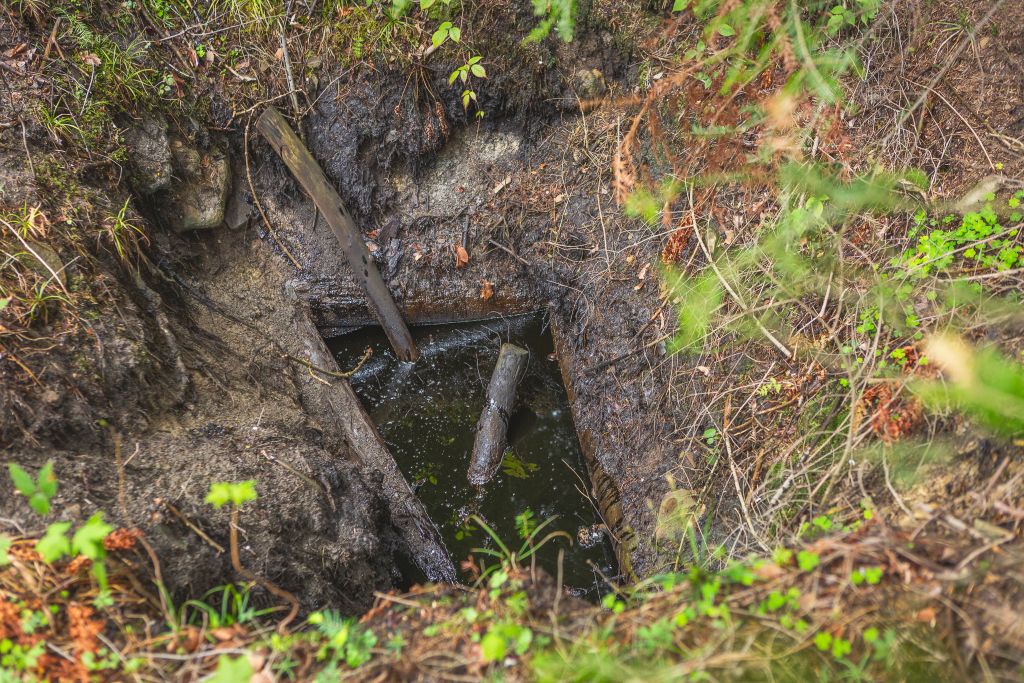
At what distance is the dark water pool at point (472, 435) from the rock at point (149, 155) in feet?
5.08

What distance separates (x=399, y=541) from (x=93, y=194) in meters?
2.57

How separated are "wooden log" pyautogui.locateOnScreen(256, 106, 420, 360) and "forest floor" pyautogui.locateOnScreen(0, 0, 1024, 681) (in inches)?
5.7

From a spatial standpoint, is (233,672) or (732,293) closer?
(233,672)

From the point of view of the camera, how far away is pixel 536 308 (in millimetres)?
4473

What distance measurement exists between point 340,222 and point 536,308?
1542 mm

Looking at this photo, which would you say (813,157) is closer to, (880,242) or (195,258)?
(880,242)

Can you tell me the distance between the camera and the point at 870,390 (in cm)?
266

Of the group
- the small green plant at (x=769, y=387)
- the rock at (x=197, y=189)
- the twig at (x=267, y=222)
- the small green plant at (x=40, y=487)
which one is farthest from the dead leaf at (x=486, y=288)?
the small green plant at (x=40, y=487)

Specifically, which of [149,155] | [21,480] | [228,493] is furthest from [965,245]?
[149,155]

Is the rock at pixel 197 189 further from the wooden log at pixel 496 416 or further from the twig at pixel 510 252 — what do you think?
the wooden log at pixel 496 416

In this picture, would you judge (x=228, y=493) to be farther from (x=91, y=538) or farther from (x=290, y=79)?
(x=290, y=79)

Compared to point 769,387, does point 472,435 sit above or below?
above

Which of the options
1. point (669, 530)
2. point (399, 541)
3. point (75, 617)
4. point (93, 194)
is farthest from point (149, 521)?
point (669, 530)

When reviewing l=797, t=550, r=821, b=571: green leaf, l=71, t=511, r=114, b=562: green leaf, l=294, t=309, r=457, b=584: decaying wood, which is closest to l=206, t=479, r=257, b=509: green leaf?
l=71, t=511, r=114, b=562: green leaf
